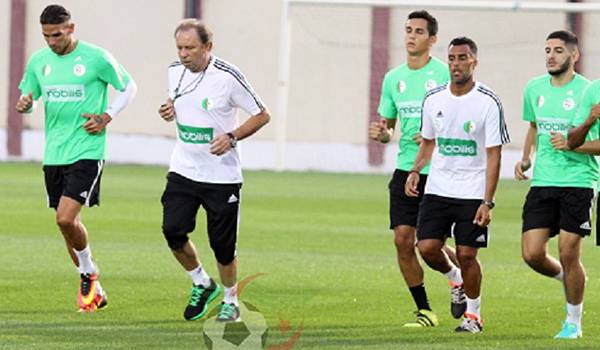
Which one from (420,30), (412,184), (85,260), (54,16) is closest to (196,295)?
(85,260)

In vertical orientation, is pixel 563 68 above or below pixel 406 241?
above

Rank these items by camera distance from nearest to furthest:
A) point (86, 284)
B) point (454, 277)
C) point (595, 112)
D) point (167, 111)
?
point (595, 112) < point (167, 111) < point (454, 277) < point (86, 284)

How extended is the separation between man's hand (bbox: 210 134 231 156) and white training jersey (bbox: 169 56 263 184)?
0.80 ft

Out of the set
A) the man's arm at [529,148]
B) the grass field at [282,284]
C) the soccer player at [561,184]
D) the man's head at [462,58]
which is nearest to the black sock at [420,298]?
the grass field at [282,284]

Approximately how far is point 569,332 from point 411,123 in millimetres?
2075

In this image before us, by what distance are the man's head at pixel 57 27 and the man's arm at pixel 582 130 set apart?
3952mm

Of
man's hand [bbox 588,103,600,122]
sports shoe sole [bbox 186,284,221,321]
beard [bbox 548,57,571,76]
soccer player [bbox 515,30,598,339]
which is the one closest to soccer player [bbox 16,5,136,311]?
sports shoe sole [bbox 186,284,221,321]

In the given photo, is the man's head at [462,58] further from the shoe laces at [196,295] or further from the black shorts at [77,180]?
the black shorts at [77,180]

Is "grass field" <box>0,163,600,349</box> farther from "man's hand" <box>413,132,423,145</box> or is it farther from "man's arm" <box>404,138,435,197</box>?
"man's hand" <box>413,132,423,145</box>

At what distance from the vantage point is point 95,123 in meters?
12.6

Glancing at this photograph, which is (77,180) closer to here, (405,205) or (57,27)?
(57,27)

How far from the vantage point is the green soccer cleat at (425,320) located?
39.0ft

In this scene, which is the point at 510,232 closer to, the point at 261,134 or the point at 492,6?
the point at 492,6

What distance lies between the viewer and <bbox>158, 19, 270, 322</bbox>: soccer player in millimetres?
11750
